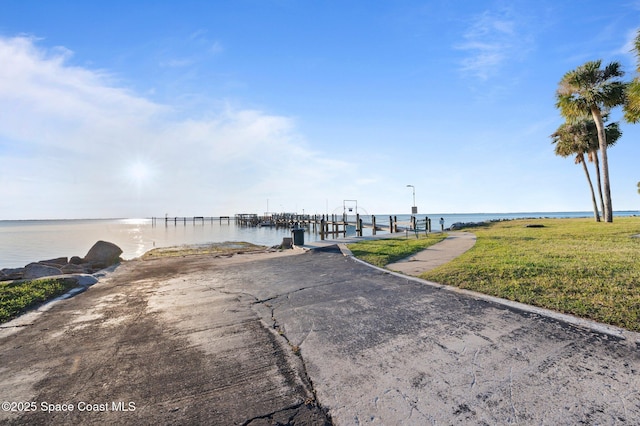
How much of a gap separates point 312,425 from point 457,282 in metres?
5.50

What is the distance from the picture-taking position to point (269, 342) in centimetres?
417

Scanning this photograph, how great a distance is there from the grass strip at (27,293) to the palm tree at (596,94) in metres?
31.6

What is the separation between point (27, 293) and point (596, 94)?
33285mm

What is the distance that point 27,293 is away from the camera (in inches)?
272

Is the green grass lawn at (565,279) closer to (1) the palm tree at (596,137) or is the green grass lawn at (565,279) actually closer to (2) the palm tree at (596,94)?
(2) the palm tree at (596,94)

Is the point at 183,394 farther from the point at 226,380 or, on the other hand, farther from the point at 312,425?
the point at 312,425

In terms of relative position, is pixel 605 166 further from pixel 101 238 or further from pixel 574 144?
pixel 101 238

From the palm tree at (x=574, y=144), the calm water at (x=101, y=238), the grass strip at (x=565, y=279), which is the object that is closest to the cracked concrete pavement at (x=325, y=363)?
the grass strip at (x=565, y=279)

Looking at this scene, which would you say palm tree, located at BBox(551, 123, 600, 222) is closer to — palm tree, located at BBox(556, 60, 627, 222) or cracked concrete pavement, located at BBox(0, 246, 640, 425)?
palm tree, located at BBox(556, 60, 627, 222)

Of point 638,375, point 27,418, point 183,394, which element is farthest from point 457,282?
point 27,418

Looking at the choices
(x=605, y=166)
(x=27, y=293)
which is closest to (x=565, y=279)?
(x=27, y=293)

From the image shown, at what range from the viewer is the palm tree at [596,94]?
22188 millimetres

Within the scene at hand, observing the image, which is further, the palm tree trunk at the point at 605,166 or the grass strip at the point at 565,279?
the palm tree trunk at the point at 605,166

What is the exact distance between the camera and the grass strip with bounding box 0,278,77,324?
5872 mm
